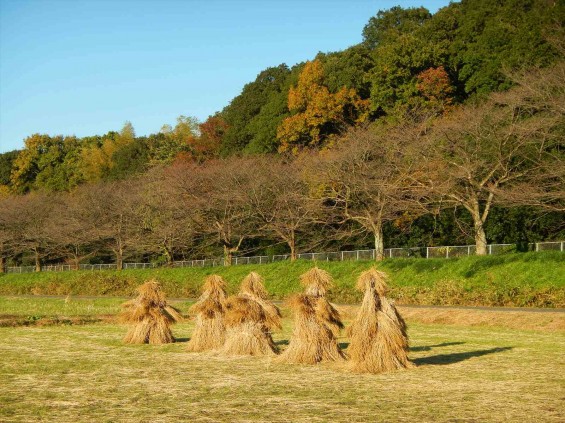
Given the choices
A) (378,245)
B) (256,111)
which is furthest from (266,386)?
(256,111)

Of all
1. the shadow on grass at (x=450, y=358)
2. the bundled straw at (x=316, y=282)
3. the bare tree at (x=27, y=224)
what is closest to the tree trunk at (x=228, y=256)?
the bare tree at (x=27, y=224)

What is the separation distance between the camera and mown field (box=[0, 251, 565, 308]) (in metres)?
27.4

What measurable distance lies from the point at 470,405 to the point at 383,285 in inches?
149

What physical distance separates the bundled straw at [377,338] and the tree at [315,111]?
3904cm

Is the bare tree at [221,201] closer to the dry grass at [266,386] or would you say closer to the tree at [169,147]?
the tree at [169,147]

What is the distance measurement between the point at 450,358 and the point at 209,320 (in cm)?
518

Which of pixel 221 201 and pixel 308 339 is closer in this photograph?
pixel 308 339

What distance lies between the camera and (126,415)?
9055 millimetres

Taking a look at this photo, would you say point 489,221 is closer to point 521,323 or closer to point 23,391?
point 521,323

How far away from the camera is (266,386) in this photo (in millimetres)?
11391

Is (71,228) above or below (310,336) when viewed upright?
above

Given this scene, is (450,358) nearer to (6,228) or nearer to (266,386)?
(266,386)

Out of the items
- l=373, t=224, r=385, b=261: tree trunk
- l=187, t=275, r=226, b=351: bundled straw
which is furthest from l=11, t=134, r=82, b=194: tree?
l=187, t=275, r=226, b=351: bundled straw

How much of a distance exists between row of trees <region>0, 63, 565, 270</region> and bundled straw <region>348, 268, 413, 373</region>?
19.8 m
